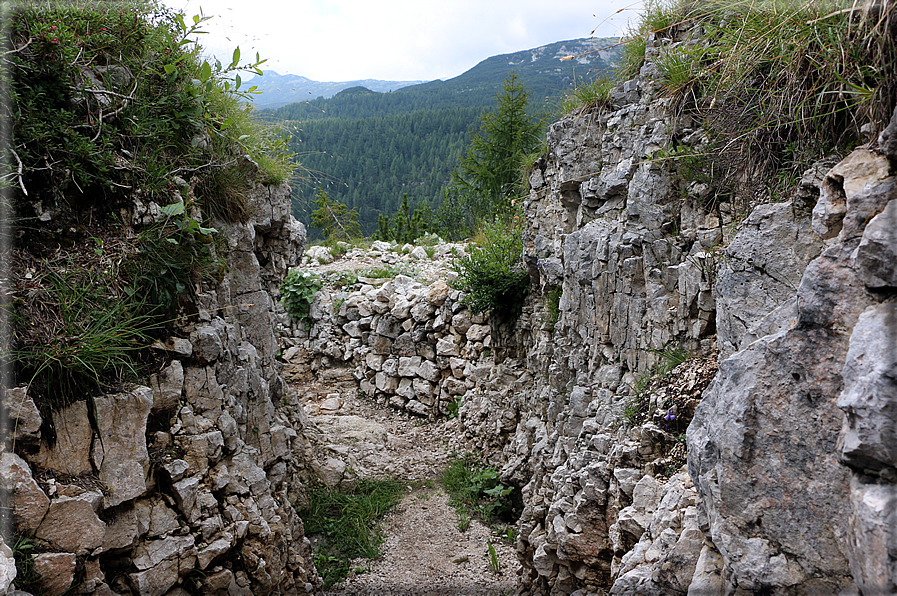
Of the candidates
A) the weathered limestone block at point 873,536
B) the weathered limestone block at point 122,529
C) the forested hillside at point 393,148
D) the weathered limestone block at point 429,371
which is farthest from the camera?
the forested hillside at point 393,148

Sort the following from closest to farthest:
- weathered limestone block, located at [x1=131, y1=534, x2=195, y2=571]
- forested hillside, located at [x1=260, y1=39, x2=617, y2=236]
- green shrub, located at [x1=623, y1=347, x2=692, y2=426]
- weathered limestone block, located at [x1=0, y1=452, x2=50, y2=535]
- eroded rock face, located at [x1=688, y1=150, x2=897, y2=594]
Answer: eroded rock face, located at [x1=688, y1=150, x2=897, y2=594], weathered limestone block, located at [x1=0, y1=452, x2=50, y2=535], weathered limestone block, located at [x1=131, y1=534, x2=195, y2=571], green shrub, located at [x1=623, y1=347, x2=692, y2=426], forested hillside, located at [x1=260, y1=39, x2=617, y2=236]

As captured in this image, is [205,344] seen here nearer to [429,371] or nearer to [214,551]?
[214,551]

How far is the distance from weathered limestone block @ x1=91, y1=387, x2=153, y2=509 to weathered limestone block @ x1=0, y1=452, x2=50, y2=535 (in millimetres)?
Result: 360

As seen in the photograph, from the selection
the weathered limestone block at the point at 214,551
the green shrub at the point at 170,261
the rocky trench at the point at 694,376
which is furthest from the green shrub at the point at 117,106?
the rocky trench at the point at 694,376

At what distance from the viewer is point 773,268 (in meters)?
2.79

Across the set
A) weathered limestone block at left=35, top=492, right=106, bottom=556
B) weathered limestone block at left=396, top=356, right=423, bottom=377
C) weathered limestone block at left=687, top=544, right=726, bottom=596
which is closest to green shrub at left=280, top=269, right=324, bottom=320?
weathered limestone block at left=396, top=356, right=423, bottom=377

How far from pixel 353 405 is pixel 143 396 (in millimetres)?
7855

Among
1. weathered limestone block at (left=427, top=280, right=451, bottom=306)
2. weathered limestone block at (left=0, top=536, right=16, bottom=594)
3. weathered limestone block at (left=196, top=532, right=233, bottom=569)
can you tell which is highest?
weathered limestone block at (left=0, top=536, right=16, bottom=594)

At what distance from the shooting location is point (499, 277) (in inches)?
322

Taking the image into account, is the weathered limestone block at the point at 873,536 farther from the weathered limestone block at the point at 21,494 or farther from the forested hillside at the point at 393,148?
the forested hillside at the point at 393,148

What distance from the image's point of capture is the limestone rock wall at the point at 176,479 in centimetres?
286

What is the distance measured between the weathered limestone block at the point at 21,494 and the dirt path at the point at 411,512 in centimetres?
357

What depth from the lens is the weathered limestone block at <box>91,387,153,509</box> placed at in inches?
124

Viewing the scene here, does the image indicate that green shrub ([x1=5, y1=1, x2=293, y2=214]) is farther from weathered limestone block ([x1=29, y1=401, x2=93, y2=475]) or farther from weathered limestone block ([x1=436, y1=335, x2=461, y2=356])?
weathered limestone block ([x1=436, y1=335, x2=461, y2=356])
